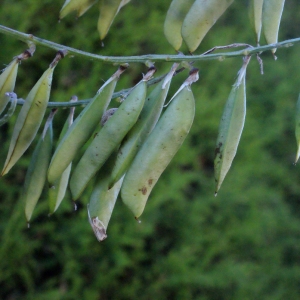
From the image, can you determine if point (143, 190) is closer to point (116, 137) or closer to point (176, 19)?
point (116, 137)

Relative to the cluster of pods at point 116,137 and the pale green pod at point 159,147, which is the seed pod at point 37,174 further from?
the pale green pod at point 159,147

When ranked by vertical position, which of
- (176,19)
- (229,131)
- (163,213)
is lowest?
(163,213)

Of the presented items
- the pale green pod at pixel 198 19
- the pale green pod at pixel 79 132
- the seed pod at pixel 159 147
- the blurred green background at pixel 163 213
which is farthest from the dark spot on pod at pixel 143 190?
the blurred green background at pixel 163 213

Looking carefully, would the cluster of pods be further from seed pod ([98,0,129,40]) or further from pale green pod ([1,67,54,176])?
seed pod ([98,0,129,40])

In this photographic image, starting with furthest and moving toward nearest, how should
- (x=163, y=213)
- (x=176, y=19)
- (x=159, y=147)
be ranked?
(x=163, y=213), (x=176, y=19), (x=159, y=147)

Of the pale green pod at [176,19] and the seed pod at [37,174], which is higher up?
the pale green pod at [176,19]

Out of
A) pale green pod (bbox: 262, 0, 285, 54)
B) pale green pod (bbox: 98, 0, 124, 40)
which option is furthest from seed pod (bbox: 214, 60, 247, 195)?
pale green pod (bbox: 98, 0, 124, 40)

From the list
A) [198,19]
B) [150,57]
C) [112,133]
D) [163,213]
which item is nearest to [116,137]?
[112,133]
